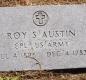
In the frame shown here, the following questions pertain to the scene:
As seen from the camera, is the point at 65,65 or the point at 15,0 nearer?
the point at 65,65

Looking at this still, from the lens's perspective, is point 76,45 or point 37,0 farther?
point 37,0

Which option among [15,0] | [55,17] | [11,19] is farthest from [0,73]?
[15,0]

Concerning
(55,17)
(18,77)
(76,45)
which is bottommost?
(18,77)

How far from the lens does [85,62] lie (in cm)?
435

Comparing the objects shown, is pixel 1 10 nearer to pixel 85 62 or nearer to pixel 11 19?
pixel 11 19

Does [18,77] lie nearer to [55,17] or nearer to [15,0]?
[55,17]

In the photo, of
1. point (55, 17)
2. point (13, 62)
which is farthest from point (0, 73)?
point (55, 17)

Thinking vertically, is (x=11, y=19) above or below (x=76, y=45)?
above

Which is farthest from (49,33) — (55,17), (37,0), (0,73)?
(37,0)

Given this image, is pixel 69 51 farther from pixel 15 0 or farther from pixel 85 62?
pixel 15 0

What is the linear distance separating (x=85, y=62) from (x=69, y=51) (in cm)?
22

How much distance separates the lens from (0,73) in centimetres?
447

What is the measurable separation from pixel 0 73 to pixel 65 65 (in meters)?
0.77

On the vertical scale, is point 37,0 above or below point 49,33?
above
